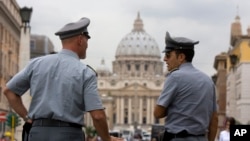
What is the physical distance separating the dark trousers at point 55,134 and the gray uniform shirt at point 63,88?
0.27 feet

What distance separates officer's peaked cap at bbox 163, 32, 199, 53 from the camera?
8352 mm

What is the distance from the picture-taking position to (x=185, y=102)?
8070 millimetres

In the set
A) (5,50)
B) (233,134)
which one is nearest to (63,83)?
Result: (233,134)

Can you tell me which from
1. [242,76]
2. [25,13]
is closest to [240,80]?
[242,76]

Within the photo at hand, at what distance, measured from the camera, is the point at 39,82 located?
7418mm

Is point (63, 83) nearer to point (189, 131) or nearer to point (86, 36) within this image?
point (86, 36)

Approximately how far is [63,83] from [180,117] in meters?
1.24

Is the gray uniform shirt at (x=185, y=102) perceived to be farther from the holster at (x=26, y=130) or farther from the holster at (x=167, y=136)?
the holster at (x=26, y=130)

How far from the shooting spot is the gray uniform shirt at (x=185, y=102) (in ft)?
26.3

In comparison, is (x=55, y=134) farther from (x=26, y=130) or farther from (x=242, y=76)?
(x=242, y=76)

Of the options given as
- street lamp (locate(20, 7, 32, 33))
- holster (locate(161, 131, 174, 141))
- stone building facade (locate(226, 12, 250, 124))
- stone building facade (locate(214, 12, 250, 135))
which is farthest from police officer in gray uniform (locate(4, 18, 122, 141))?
stone building facade (locate(226, 12, 250, 124))

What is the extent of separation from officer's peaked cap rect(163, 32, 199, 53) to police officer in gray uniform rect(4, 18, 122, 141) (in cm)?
109

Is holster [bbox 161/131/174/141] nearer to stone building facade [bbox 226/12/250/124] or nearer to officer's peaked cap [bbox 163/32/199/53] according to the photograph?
officer's peaked cap [bbox 163/32/199/53]

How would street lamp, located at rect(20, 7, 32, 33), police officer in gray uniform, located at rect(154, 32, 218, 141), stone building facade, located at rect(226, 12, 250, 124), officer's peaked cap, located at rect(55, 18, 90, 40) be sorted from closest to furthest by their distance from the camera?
1. officer's peaked cap, located at rect(55, 18, 90, 40)
2. police officer in gray uniform, located at rect(154, 32, 218, 141)
3. street lamp, located at rect(20, 7, 32, 33)
4. stone building facade, located at rect(226, 12, 250, 124)
